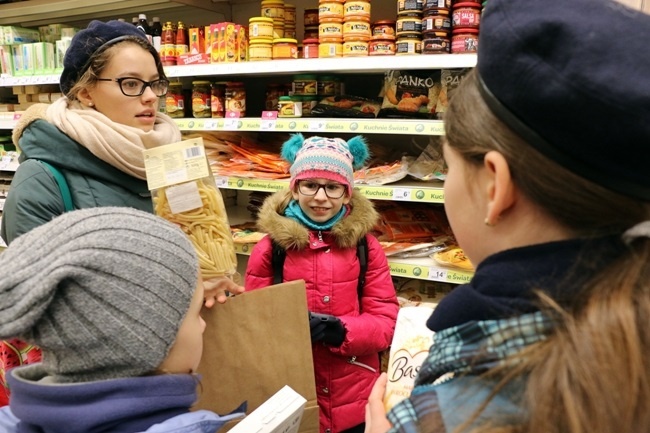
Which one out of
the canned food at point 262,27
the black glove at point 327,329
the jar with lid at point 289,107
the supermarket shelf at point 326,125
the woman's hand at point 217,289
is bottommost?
the black glove at point 327,329

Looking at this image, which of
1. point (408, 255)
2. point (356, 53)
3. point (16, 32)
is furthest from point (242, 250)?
point (16, 32)

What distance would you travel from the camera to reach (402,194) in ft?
6.88

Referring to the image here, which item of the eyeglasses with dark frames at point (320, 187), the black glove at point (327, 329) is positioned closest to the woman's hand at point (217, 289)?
the black glove at point (327, 329)

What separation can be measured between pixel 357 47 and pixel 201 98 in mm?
973

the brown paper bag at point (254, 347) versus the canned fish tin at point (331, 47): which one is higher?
the canned fish tin at point (331, 47)

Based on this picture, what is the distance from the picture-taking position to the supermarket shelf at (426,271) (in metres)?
2.04

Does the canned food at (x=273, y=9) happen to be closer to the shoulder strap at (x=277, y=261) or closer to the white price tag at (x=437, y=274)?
the shoulder strap at (x=277, y=261)

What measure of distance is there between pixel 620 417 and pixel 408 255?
5.55 feet

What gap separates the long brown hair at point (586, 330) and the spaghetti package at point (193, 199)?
83cm

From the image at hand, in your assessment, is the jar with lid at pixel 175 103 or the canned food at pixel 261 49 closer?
the canned food at pixel 261 49

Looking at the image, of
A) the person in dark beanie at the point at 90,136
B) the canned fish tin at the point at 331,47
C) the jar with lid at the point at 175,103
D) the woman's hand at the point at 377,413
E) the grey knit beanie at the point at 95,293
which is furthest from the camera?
the jar with lid at the point at 175,103

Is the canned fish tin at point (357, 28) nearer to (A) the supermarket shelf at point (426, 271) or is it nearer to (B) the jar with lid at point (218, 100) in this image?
(B) the jar with lid at point (218, 100)

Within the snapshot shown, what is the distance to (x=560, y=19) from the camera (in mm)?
558

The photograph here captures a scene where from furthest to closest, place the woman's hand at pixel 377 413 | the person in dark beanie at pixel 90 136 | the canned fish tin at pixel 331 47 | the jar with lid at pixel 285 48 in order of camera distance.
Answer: the jar with lid at pixel 285 48, the canned fish tin at pixel 331 47, the person in dark beanie at pixel 90 136, the woman's hand at pixel 377 413
